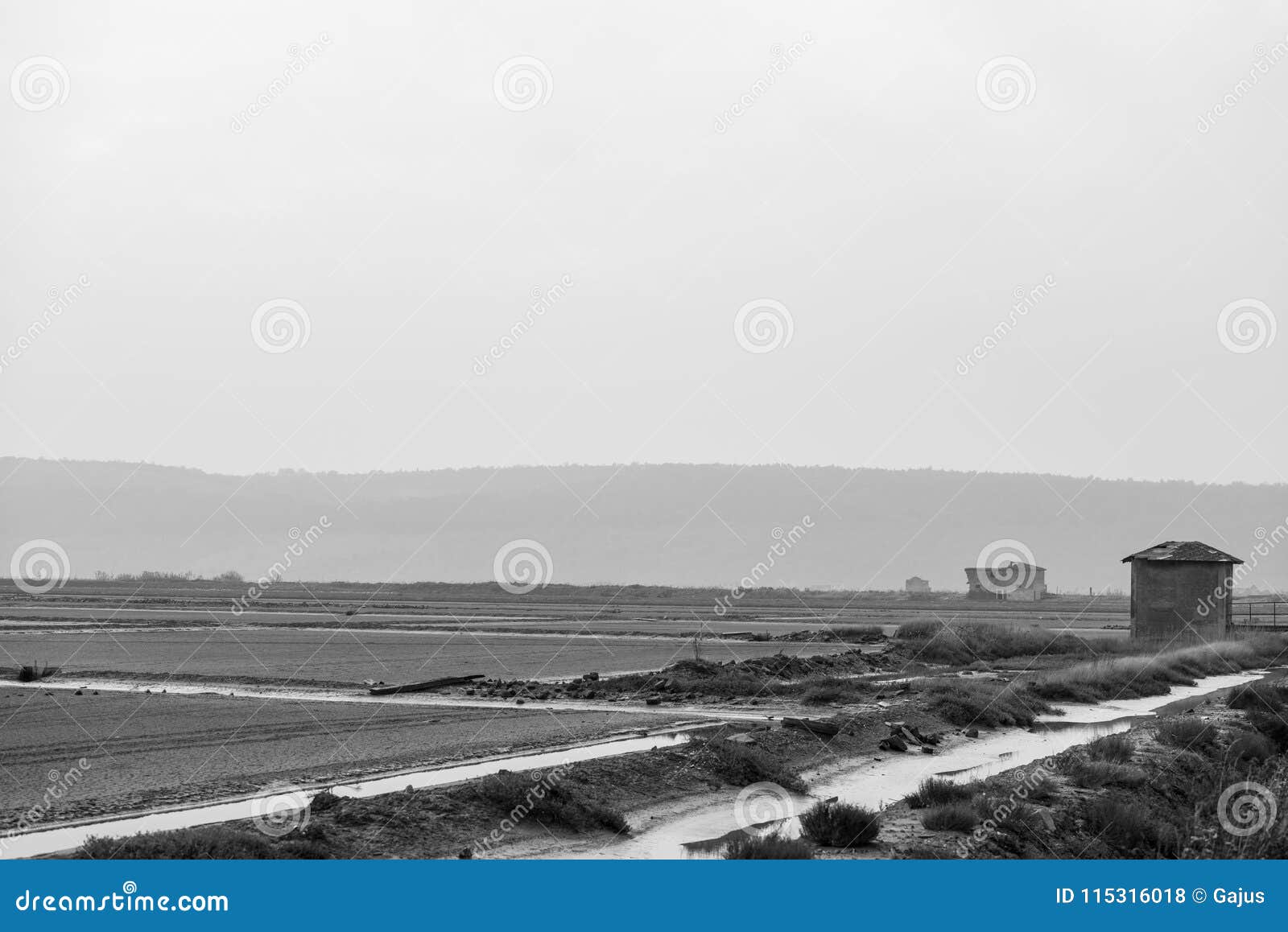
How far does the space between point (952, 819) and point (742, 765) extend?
463cm

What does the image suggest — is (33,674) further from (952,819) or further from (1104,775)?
(1104,775)

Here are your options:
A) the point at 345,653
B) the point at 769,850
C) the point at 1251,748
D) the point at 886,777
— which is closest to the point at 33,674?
the point at 345,653

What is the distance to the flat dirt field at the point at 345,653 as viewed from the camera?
33969 mm

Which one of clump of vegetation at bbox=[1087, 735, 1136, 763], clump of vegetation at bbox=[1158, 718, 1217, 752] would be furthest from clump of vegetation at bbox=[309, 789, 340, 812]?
clump of vegetation at bbox=[1158, 718, 1217, 752]

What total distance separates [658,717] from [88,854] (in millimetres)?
15028

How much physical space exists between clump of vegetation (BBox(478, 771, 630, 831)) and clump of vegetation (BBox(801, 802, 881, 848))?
2.18 m

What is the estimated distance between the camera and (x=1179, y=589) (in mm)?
43188

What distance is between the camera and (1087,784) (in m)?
16.5

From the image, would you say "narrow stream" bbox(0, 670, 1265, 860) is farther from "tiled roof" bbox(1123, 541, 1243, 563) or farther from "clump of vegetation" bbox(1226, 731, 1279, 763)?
"tiled roof" bbox(1123, 541, 1243, 563)

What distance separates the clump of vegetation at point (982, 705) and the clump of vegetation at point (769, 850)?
14.0 meters

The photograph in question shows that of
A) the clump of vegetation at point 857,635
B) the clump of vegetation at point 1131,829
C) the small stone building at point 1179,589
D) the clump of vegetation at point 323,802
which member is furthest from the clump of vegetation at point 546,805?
the clump of vegetation at point 857,635

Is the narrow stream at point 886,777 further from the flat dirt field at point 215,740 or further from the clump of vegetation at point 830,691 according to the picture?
the flat dirt field at point 215,740

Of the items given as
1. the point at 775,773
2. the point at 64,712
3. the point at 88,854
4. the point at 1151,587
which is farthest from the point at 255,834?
Result: the point at 1151,587

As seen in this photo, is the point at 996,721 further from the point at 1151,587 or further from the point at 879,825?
the point at 1151,587
